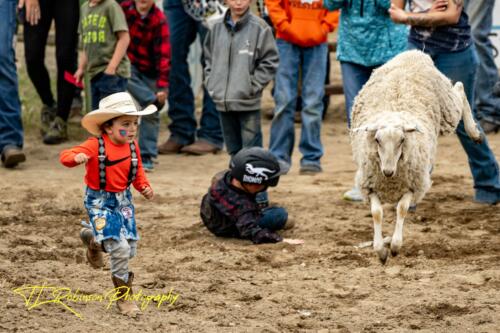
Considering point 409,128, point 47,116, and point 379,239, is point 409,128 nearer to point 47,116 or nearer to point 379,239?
point 379,239

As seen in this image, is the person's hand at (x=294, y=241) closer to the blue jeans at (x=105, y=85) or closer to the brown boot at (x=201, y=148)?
the blue jeans at (x=105, y=85)

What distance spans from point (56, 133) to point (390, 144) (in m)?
5.03

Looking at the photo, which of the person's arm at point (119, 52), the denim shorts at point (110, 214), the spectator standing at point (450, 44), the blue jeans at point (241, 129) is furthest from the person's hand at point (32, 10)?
the denim shorts at point (110, 214)

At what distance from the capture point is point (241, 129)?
791 cm

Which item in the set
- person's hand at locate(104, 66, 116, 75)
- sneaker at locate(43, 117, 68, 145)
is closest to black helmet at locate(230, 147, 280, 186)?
person's hand at locate(104, 66, 116, 75)

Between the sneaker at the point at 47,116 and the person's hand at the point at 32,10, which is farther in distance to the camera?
the sneaker at the point at 47,116

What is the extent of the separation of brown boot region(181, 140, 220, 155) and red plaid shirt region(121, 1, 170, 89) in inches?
39.8

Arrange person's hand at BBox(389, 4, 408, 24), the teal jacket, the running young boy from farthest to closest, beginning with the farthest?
the teal jacket < the running young boy < person's hand at BBox(389, 4, 408, 24)

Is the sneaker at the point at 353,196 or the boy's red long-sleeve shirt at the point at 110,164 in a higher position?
the boy's red long-sleeve shirt at the point at 110,164

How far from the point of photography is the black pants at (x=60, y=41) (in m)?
9.82

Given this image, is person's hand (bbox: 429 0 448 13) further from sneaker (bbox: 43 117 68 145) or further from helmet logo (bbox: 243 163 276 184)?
sneaker (bbox: 43 117 68 145)

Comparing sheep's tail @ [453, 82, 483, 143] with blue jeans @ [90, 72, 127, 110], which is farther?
blue jeans @ [90, 72, 127, 110]

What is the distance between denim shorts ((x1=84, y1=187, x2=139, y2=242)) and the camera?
5.24 meters

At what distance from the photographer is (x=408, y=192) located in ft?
20.2
